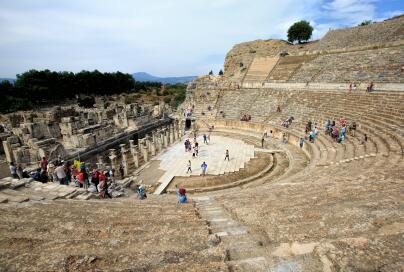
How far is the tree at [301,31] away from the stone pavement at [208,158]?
172ft

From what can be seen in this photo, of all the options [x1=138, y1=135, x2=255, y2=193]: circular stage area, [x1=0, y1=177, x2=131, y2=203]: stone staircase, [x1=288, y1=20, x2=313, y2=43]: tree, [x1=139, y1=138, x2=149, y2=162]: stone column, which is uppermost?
[x1=288, y1=20, x2=313, y2=43]: tree

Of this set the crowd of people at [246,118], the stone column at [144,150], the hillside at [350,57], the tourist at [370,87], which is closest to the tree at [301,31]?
the hillside at [350,57]

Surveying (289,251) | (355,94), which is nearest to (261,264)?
(289,251)

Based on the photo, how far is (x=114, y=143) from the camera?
1828 centimetres

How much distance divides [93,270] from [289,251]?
110 inches

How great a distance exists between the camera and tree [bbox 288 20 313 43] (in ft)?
208

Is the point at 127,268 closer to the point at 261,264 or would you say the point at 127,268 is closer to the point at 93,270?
the point at 93,270

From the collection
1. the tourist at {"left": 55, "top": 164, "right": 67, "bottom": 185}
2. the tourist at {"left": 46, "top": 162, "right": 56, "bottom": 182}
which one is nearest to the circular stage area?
the tourist at {"left": 55, "top": 164, "right": 67, "bottom": 185}

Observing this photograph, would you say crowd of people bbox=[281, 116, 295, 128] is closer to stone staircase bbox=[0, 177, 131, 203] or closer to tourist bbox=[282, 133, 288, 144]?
tourist bbox=[282, 133, 288, 144]

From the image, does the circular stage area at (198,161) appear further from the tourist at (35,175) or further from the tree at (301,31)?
the tree at (301,31)

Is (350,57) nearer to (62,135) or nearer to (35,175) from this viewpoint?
(62,135)

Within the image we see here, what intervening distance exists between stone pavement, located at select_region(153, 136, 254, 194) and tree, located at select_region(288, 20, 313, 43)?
52.4m

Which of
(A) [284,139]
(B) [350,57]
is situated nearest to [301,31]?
(B) [350,57]

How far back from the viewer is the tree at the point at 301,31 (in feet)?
208
